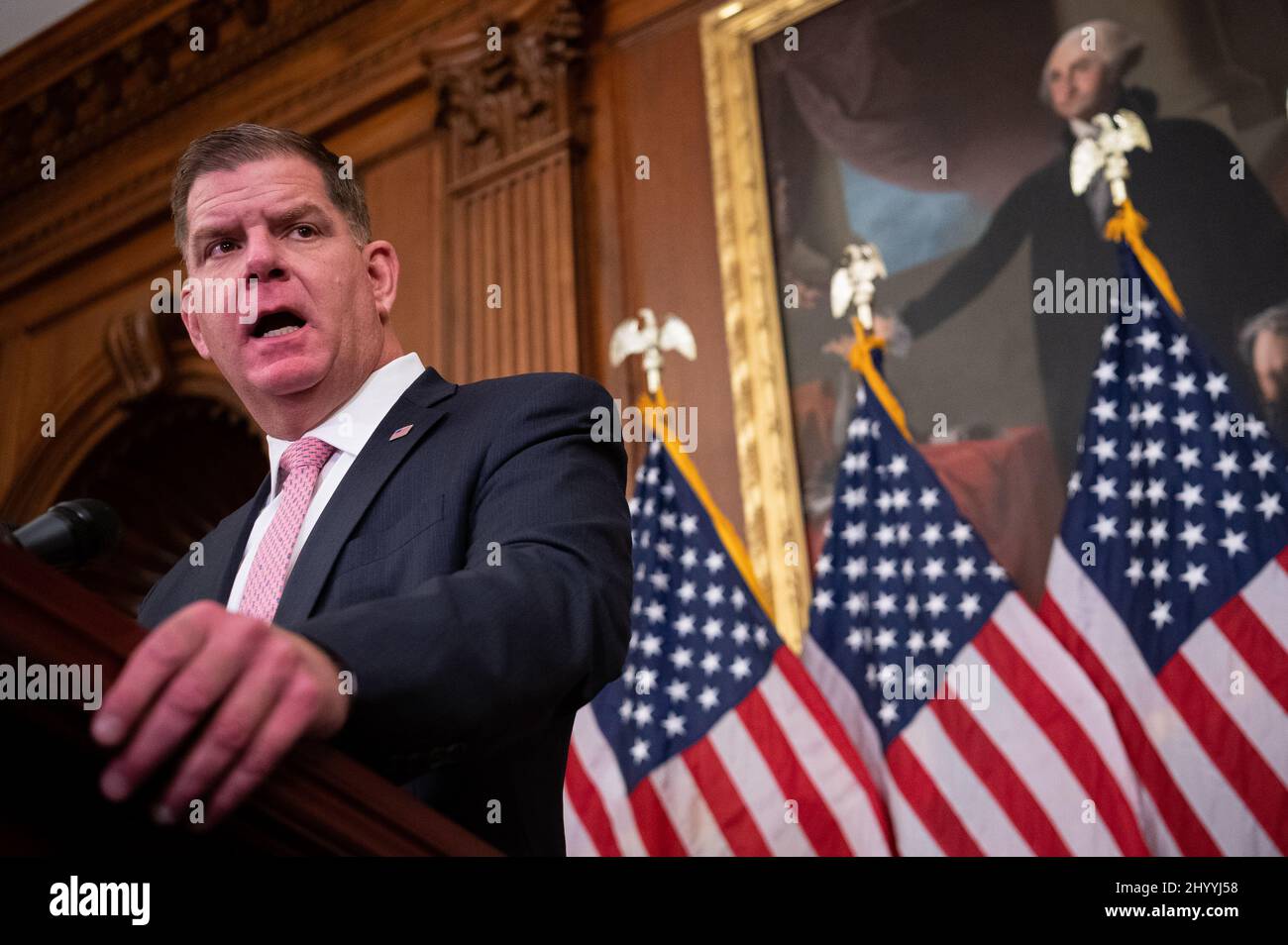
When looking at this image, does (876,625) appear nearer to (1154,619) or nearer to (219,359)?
(1154,619)

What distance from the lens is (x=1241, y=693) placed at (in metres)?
3.37

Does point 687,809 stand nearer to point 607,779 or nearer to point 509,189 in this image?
point 607,779

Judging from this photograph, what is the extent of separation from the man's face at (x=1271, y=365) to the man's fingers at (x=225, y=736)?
352 centimetres

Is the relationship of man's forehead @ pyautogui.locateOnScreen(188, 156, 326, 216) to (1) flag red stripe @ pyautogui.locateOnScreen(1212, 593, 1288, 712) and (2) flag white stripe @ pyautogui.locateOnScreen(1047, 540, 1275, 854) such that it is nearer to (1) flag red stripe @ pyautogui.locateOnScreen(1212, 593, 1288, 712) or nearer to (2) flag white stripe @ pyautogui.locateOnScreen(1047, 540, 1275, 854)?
(2) flag white stripe @ pyautogui.locateOnScreen(1047, 540, 1275, 854)

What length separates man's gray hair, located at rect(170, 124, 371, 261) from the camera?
70.8 inches

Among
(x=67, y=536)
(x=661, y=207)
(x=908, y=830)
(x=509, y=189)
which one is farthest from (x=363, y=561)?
(x=509, y=189)

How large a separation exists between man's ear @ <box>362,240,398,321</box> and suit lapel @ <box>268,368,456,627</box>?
0.91 ft

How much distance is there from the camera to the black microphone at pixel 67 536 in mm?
1258

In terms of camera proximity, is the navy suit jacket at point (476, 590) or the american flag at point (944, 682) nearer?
the navy suit jacket at point (476, 590)

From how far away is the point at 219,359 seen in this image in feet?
5.99

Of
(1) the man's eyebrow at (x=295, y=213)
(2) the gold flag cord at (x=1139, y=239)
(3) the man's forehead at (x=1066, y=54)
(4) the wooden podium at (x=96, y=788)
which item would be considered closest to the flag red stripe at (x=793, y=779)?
(2) the gold flag cord at (x=1139, y=239)

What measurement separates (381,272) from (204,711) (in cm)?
138

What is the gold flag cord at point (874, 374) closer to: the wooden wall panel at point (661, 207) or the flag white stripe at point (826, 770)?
the wooden wall panel at point (661, 207)

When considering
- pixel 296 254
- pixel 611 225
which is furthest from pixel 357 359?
pixel 611 225
